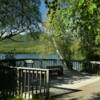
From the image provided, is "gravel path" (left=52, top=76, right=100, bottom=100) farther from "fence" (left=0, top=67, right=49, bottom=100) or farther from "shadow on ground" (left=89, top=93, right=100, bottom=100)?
"fence" (left=0, top=67, right=49, bottom=100)

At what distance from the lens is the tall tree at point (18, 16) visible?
17.5 metres

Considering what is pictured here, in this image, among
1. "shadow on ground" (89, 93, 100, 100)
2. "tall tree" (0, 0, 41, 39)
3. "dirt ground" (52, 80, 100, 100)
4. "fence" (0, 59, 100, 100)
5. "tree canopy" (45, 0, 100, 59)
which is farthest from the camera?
"tree canopy" (45, 0, 100, 59)

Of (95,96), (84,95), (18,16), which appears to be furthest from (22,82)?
(18,16)

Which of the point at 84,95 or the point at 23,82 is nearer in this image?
the point at 23,82

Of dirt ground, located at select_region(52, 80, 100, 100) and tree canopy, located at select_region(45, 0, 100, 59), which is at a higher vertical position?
tree canopy, located at select_region(45, 0, 100, 59)

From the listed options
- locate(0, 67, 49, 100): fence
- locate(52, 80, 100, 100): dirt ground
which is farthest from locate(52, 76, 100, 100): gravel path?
locate(0, 67, 49, 100): fence

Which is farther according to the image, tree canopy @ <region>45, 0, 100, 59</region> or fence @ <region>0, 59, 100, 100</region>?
tree canopy @ <region>45, 0, 100, 59</region>

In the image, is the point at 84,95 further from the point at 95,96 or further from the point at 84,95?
the point at 95,96

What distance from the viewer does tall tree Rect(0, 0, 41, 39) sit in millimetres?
17531

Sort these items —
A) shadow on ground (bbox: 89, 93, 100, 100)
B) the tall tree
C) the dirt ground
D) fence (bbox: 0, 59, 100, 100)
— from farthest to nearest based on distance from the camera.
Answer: the tall tree → shadow on ground (bbox: 89, 93, 100, 100) → the dirt ground → fence (bbox: 0, 59, 100, 100)

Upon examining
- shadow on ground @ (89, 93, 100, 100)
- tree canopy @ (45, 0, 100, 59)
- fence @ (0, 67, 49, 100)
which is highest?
tree canopy @ (45, 0, 100, 59)

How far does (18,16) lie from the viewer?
1878 cm

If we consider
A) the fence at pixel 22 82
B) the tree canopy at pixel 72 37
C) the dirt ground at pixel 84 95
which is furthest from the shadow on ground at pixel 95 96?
the tree canopy at pixel 72 37

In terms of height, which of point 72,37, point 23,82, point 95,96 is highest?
point 72,37
